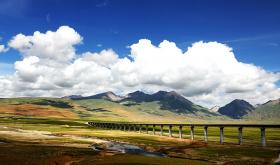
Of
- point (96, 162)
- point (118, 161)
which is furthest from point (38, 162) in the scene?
point (118, 161)

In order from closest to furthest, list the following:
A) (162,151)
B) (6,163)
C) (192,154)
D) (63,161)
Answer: (6,163)
(63,161)
(192,154)
(162,151)

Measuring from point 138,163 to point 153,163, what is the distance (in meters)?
2.13

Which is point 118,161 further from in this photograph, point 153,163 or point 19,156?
point 19,156

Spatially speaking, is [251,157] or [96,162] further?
[251,157]

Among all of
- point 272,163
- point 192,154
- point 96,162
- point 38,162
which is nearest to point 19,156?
point 38,162

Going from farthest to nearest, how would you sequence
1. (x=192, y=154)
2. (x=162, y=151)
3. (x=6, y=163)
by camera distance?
1. (x=162, y=151)
2. (x=192, y=154)
3. (x=6, y=163)

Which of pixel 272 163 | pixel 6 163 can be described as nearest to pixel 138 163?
pixel 6 163

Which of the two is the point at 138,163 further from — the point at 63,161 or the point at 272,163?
the point at 272,163

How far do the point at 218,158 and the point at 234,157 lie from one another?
11.1 feet

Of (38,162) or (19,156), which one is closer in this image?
(38,162)

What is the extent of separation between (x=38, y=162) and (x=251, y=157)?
35.8 m

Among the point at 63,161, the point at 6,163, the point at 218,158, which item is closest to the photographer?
the point at 6,163

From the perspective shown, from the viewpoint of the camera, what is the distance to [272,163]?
5184cm

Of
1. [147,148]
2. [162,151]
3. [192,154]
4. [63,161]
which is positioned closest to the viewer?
[63,161]
